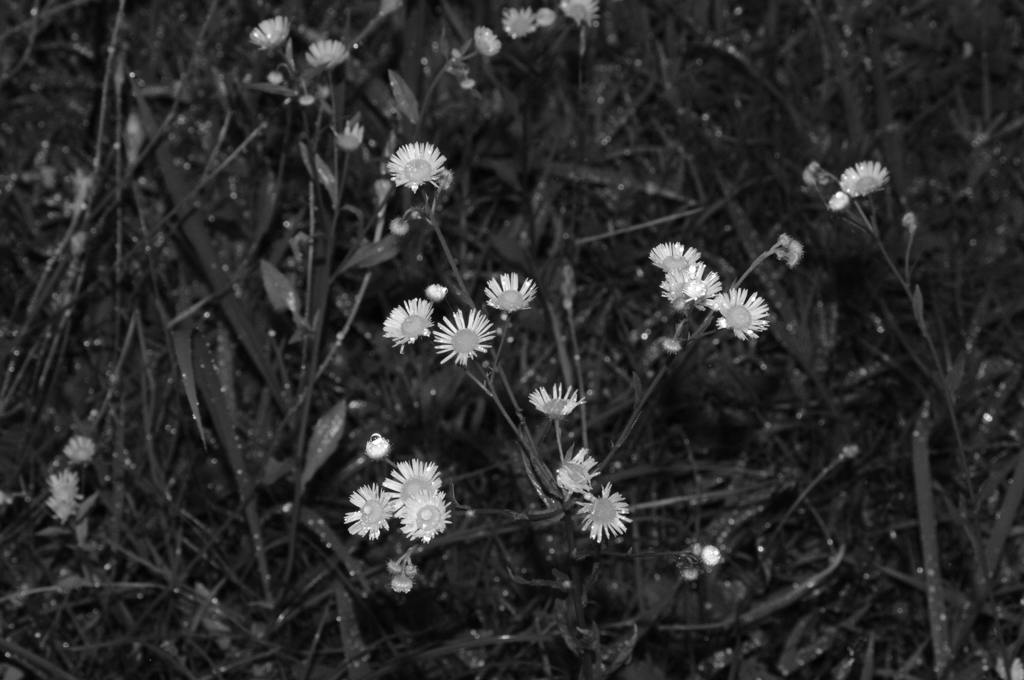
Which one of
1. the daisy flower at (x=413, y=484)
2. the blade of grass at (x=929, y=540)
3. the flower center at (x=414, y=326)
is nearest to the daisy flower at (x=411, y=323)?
the flower center at (x=414, y=326)

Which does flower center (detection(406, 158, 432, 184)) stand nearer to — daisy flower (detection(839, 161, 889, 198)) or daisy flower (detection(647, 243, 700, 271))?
daisy flower (detection(647, 243, 700, 271))

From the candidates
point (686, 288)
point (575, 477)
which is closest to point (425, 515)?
point (575, 477)

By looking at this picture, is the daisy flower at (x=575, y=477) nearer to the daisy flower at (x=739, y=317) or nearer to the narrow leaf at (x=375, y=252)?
the daisy flower at (x=739, y=317)

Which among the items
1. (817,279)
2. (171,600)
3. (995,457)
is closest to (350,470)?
(171,600)

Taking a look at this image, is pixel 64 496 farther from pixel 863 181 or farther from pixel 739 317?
pixel 863 181

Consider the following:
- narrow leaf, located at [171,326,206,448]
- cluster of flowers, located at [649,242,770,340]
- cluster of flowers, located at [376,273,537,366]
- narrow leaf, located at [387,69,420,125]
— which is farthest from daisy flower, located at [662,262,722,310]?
narrow leaf, located at [171,326,206,448]

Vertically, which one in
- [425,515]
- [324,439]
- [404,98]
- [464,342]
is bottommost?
[425,515]

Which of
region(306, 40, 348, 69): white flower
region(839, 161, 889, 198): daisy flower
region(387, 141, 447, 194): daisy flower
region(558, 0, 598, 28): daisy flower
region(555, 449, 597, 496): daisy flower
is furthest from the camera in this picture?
region(558, 0, 598, 28): daisy flower

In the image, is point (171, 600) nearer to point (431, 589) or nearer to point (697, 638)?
point (431, 589)
